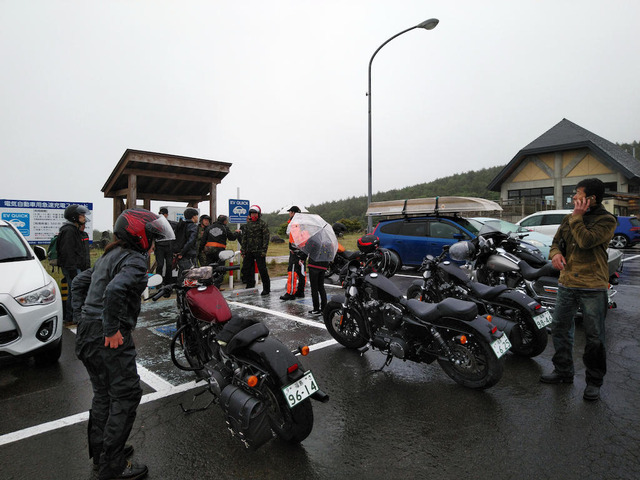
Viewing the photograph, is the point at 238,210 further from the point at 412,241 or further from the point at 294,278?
the point at 412,241

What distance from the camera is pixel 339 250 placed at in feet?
16.9

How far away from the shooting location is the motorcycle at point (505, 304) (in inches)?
162

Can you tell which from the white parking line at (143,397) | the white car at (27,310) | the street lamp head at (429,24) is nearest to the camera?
the white parking line at (143,397)

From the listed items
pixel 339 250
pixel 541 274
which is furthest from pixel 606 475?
pixel 339 250

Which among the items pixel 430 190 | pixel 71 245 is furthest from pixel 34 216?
pixel 430 190

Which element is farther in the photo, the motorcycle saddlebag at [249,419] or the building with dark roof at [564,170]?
the building with dark roof at [564,170]

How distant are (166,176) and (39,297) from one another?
21.0 ft

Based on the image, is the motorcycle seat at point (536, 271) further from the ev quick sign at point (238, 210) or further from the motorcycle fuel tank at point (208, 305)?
the ev quick sign at point (238, 210)

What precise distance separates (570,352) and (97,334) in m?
4.08

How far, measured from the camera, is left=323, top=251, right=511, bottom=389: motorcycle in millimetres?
3398

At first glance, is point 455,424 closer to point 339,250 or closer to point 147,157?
point 339,250

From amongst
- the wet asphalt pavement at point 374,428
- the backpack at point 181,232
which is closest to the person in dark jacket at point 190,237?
the backpack at point 181,232

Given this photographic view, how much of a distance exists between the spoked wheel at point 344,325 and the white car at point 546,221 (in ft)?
35.5

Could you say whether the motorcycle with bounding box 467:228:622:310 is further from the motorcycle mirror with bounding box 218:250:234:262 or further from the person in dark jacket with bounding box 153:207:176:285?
the person in dark jacket with bounding box 153:207:176:285
